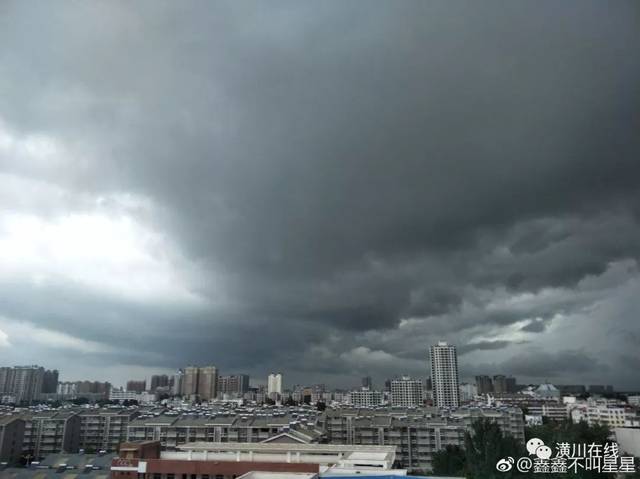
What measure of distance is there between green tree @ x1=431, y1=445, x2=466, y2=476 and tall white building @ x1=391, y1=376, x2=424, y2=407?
80.7m

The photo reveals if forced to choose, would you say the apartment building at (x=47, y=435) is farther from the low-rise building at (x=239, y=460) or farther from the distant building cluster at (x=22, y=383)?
the distant building cluster at (x=22, y=383)

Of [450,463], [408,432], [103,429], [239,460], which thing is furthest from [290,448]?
[103,429]

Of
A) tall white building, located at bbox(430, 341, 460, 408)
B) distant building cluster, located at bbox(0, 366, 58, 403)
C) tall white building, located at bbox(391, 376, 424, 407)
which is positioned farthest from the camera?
distant building cluster, located at bbox(0, 366, 58, 403)

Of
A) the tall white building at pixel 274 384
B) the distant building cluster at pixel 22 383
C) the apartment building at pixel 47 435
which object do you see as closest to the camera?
the apartment building at pixel 47 435

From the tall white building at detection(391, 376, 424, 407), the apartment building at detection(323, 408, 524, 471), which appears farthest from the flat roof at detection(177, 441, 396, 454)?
the tall white building at detection(391, 376, 424, 407)

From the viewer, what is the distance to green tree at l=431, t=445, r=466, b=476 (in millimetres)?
28639

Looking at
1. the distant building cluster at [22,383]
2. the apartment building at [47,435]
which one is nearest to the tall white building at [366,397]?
the apartment building at [47,435]

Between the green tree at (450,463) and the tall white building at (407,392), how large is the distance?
80669mm

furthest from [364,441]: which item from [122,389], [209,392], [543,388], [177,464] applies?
[122,389]

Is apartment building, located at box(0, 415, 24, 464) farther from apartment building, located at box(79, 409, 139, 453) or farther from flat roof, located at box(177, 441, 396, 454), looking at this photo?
flat roof, located at box(177, 441, 396, 454)

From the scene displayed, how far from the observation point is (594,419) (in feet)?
241

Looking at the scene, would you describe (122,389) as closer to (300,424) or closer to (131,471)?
(300,424)

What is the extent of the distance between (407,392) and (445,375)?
34.7ft

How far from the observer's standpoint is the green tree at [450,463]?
94.0 ft
